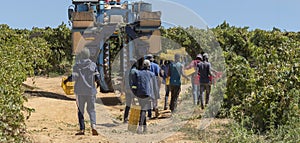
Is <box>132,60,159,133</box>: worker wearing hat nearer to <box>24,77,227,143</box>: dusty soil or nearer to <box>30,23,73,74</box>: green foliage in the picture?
<box>24,77,227,143</box>: dusty soil

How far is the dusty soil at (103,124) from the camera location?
851 centimetres

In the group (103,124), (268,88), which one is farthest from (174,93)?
(268,88)

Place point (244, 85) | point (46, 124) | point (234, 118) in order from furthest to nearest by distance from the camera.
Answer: point (46, 124) < point (244, 85) < point (234, 118)

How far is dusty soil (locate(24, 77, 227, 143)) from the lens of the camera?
851 centimetres

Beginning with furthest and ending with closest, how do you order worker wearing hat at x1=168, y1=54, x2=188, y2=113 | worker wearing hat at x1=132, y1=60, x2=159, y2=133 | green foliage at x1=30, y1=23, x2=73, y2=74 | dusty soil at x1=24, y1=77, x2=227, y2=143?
green foliage at x1=30, y1=23, x2=73, y2=74 < worker wearing hat at x1=168, y1=54, x2=188, y2=113 < worker wearing hat at x1=132, y1=60, x2=159, y2=133 < dusty soil at x1=24, y1=77, x2=227, y2=143

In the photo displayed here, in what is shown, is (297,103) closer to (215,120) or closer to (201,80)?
(215,120)

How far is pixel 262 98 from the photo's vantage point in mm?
7996

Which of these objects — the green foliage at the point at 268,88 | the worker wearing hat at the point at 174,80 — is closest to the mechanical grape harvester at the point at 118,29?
the worker wearing hat at the point at 174,80

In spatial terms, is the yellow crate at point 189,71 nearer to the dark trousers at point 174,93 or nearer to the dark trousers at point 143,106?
the dark trousers at point 174,93

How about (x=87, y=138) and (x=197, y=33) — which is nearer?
(x=87, y=138)

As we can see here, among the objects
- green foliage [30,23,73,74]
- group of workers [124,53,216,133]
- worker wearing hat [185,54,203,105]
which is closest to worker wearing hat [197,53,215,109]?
group of workers [124,53,216,133]

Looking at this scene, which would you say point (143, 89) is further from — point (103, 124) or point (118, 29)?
point (118, 29)

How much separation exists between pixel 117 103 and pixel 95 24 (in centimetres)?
259

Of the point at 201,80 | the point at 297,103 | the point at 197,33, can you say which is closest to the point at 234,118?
the point at 297,103
